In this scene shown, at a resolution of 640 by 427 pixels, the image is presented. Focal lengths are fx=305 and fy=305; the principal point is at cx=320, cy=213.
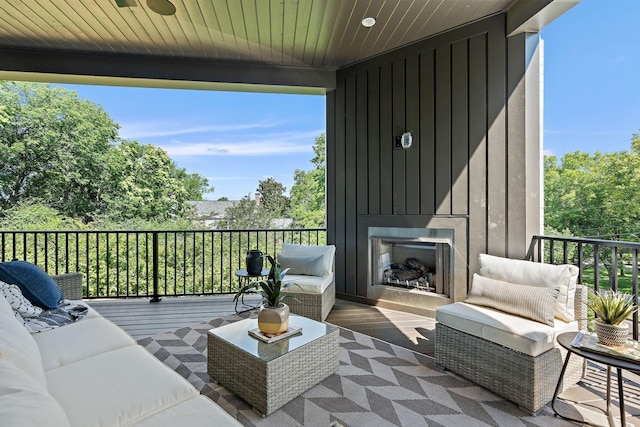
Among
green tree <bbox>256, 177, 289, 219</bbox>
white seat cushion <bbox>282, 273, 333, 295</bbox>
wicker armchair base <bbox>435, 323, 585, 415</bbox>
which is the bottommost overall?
wicker armchair base <bbox>435, 323, 585, 415</bbox>

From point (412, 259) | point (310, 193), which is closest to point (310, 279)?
point (412, 259)

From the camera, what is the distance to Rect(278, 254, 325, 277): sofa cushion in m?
3.48

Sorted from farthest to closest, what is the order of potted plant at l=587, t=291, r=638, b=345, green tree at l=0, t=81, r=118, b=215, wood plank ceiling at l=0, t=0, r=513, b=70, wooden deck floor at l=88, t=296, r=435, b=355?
1. green tree at l=0, t=81, r=118, b=215
2. wooden deck floor at l=88, t=296, r=435, b=355
3. wood plank ceiling at l=0, t=0, r=513, b=70
4. potted plant at l=587, t=291, r=638, b=345

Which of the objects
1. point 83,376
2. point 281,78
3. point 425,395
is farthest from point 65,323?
point 281,78

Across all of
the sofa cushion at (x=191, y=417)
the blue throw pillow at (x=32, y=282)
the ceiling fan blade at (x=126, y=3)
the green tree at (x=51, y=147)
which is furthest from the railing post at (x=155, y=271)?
the green tree at (x=51, y=147)

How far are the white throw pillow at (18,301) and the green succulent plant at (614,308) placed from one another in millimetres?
3483

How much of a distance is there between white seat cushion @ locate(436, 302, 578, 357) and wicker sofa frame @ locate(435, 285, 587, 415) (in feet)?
0.13

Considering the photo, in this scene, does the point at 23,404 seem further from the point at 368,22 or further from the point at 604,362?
the point at 368,22

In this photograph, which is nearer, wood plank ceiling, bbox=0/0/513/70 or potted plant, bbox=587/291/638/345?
potted plant, bbox=587/291/638/345

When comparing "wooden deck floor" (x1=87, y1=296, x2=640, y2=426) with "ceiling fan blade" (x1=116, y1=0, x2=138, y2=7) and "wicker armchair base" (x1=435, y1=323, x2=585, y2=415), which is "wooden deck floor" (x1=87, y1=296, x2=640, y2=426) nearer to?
"wicker armchair base" (x1=435, y1=323, x2=585, y2=415)

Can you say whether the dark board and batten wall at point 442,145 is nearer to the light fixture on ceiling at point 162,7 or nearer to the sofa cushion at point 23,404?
the light fixture on ceiling at point 162,7

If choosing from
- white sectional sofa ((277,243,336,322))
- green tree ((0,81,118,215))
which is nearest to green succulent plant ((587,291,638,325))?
white sectional sofa ((277,243,336,322))

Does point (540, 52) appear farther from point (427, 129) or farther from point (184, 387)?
point (184, 387)

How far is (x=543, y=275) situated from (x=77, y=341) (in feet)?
10.1
